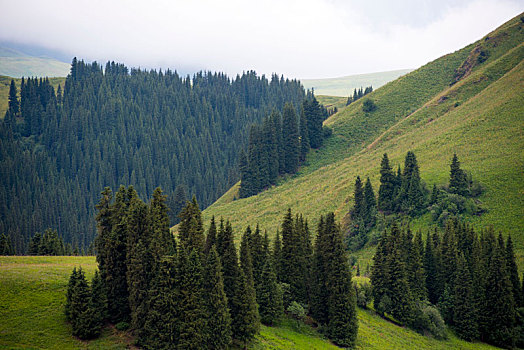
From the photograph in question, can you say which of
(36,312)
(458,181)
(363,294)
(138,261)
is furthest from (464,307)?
(36,312)

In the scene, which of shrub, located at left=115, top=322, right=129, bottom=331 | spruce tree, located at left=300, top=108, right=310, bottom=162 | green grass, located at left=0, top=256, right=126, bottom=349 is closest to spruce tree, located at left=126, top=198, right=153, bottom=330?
shrub, located at left=115, top=322, right=129, bottom=331

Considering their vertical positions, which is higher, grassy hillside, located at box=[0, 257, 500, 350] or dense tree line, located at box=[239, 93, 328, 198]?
dense tree line, located at box=[239, 93, 328, 198]

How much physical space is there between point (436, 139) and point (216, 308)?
86.3m

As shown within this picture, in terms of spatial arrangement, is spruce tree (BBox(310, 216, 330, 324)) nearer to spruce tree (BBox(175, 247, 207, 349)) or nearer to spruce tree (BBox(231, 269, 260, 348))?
spruce tree (BBox(231, 269, 260, 348))

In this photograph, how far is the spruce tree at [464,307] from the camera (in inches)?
2141

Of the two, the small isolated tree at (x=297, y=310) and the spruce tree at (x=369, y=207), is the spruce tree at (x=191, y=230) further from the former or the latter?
the spruce tree at (x=369, y=207)

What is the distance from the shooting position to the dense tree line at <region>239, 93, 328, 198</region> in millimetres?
131000

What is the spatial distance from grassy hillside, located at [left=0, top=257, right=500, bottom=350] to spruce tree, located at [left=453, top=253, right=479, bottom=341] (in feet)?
7.29

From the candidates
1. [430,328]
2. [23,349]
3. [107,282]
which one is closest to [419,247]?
[430,328]

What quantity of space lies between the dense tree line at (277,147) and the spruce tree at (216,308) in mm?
92281

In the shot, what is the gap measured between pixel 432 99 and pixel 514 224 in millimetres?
83864

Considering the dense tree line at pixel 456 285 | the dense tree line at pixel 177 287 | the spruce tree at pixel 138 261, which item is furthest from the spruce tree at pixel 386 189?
the spruce tree at pixel 138 261

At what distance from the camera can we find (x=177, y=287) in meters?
34.4

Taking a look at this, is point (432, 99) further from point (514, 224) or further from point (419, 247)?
point (419, 247)
